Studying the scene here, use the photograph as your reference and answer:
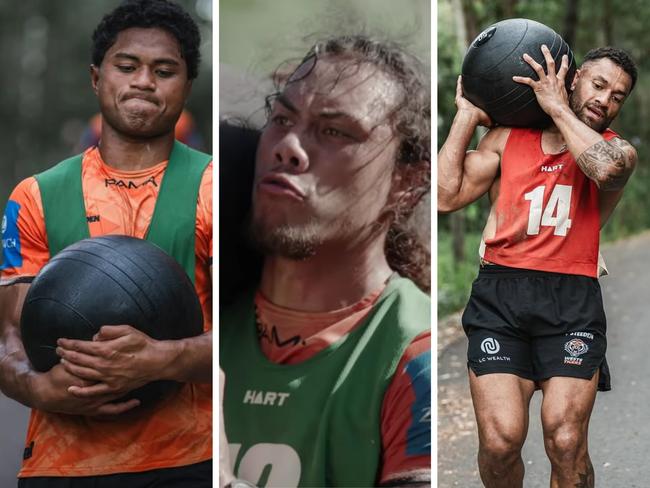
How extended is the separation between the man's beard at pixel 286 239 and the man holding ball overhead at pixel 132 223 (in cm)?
33

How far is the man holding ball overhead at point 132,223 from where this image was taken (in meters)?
3.96

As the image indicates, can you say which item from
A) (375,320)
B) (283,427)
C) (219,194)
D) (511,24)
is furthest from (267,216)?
(511,24)

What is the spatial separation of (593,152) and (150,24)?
183 cm

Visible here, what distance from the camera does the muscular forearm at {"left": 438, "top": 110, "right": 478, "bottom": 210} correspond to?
365 centimetres

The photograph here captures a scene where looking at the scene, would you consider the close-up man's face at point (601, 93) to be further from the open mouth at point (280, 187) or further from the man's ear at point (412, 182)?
the open mouth at point (280, 187)

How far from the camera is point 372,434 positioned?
4.11m

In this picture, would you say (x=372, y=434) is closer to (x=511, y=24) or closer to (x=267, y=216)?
(x=267, y=216)

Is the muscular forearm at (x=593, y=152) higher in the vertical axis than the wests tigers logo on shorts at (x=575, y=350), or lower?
higher

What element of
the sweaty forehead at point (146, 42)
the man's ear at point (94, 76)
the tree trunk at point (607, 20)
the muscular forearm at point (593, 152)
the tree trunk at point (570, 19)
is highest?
the tree trunk at point (607, 20)

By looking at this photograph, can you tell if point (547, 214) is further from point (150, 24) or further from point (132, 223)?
point (150, 24)

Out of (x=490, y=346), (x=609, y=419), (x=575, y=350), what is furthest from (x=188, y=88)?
(x=609, y=419)

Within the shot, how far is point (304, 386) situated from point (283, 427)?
20 cm

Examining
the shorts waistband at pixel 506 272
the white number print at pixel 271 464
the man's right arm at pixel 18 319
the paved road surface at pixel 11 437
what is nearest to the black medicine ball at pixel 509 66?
the shorts waistband at pixel 506 272

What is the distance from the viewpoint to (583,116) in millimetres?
3604
